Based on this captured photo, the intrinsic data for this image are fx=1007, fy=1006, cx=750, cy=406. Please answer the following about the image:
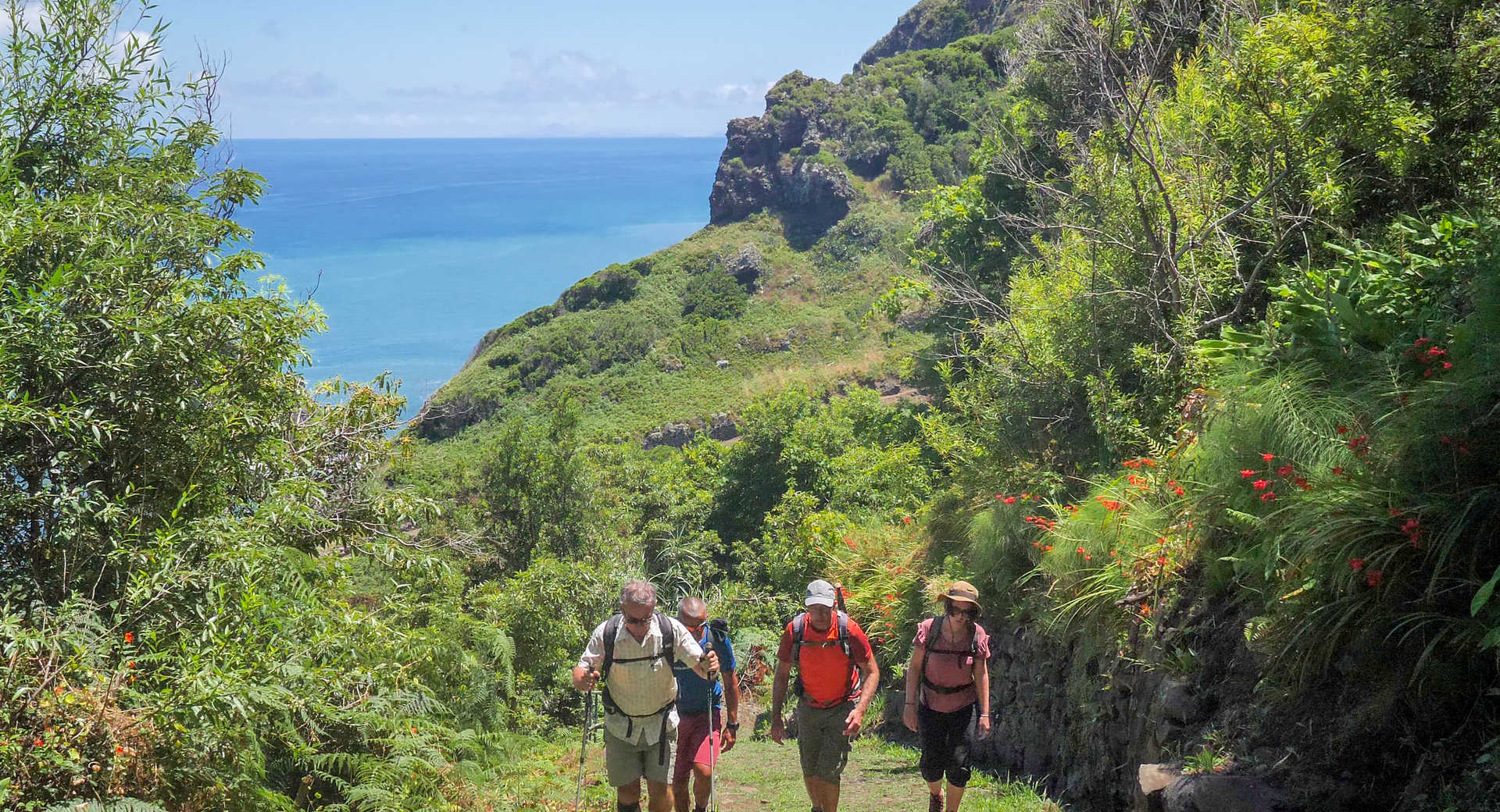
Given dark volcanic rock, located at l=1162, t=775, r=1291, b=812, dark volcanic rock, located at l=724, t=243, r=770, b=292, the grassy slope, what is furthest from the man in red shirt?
dark volcanic rock, located at l=724, t=243, r=770, b=292

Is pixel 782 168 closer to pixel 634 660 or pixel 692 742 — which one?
pixel 692 742

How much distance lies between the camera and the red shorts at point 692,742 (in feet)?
22.0

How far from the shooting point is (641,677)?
20.3 feet

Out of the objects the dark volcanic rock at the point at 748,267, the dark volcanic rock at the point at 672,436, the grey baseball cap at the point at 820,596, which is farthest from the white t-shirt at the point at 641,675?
the dark volcanic rock at the point at 748,267

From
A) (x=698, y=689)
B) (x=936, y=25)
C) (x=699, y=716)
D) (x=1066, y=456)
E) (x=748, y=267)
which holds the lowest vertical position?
(x=699, y=716)

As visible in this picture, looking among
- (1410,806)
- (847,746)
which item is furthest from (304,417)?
(1410,806)

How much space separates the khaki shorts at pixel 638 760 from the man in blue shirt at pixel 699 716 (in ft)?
0.83


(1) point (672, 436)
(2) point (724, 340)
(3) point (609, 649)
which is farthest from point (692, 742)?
(2) point (724, 340)

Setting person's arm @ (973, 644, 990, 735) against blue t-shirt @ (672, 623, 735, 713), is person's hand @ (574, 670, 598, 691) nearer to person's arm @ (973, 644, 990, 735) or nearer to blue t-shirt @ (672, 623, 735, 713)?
blue t-shirt @ (672, 623, 735, 713)

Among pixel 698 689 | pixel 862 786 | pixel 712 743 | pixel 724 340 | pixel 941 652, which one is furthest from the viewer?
pixel 724 340

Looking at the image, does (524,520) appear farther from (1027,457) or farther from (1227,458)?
(1227,458)

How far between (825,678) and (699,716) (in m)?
0.98

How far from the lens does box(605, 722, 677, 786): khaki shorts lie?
20.7ft

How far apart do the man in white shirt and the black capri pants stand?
1391 millimetres
